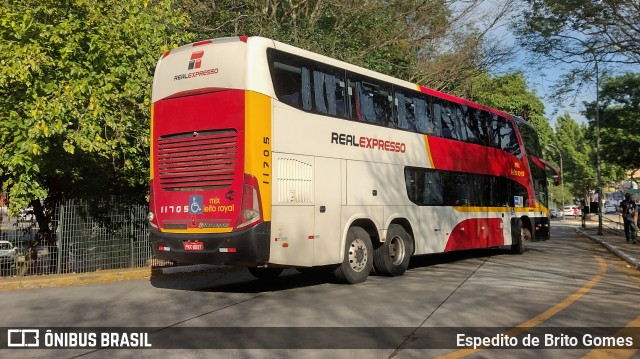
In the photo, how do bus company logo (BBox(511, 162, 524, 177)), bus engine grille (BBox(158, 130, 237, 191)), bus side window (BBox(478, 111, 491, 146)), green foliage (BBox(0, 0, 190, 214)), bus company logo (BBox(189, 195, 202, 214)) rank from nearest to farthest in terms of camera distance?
bus engine grille (BBox(158, 130, 237, 191))
bus company logo (BBox(189, 195, 202, 214))
green foliage (BBox(0, 0, 190, 214))
bus side window (BBox(478, 111, 491, 146))
bus company logo (BBox(511, 162, 524, 177))

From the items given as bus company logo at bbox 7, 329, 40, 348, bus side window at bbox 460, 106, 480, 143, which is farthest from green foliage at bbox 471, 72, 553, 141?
bus company logo at bbox 7, 329, 40, 348

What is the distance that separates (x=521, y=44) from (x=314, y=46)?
24.5ft

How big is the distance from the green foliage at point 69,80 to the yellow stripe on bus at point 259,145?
3.58 m

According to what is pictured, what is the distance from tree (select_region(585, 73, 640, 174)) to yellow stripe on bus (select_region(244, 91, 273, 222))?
27.4 metres

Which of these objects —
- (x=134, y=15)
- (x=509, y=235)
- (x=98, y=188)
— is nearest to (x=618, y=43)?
(x=509, y=235)

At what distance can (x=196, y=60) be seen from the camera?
9.30 meters

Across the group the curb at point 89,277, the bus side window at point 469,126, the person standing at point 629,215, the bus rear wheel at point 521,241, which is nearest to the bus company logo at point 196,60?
the curb at point 89,277

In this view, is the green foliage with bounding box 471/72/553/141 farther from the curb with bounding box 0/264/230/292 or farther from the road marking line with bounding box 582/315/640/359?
the road marking line with bounding box 582/315/640/359

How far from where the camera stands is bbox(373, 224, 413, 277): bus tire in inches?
450

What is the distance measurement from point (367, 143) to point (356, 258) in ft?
7.63

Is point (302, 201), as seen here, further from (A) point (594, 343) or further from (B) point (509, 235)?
(B) point (509, 235)

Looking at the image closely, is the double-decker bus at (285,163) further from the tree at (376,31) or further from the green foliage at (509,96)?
the green foliage at (509,96)

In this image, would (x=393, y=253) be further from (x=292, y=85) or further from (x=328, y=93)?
(x=292, y=85)

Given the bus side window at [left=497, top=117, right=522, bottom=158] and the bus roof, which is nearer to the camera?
the bus roof
